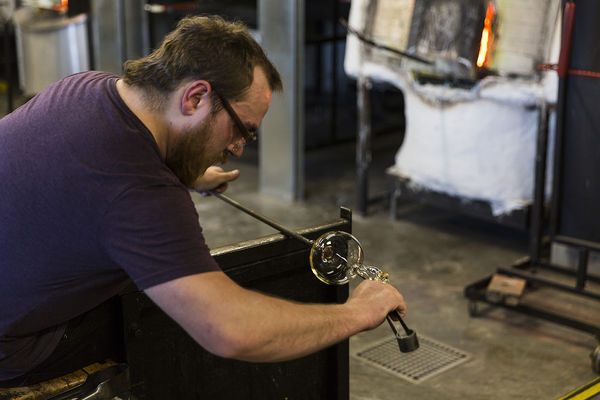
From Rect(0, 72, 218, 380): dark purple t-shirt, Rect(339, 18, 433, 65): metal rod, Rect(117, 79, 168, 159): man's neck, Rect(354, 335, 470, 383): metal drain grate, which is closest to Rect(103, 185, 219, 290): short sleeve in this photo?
Rect(0, 72, 218, 380): dark purple t-shirt

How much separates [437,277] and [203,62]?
2.91 m

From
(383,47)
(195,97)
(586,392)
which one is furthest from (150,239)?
(383,47)

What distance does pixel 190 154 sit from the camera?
1.77 m

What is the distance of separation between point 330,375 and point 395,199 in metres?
2.76

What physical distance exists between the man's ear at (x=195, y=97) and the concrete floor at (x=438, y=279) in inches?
71.9

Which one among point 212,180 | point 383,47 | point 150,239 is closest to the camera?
point 150,239

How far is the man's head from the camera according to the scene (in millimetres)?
1690

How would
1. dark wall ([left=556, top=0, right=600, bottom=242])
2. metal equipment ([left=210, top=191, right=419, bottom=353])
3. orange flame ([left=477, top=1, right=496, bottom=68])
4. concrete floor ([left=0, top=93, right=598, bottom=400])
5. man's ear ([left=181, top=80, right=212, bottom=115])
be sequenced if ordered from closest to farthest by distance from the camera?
1. man's ear ([left=181, top=80, right=212, bottom=115])
2. metal equipment ([left=210, top=191, right=419, bottom=353])
3. concrete floor ([left=0, top=93, right=598, bottom=400])
4. dark wall ([left=556, top=0, right=600, bottom=242])
5. orange flame ([left=477, top=1, right=496, bottom=68])

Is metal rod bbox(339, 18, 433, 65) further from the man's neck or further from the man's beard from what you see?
the man's neck

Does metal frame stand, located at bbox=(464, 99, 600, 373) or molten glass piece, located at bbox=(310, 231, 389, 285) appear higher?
molten glass piece, located at bbox=(310, 231, 389, 285)

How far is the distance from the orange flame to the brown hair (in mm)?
2720

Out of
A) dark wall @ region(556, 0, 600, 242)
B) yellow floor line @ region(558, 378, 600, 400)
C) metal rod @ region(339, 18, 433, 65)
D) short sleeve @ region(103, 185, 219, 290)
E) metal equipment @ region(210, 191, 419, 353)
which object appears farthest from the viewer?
metal rod @ region(339, 18, 433, 65)

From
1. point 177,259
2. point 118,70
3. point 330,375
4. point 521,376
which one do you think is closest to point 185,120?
point 177,259

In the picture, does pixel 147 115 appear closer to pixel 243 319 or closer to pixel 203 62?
pixel 203 62
